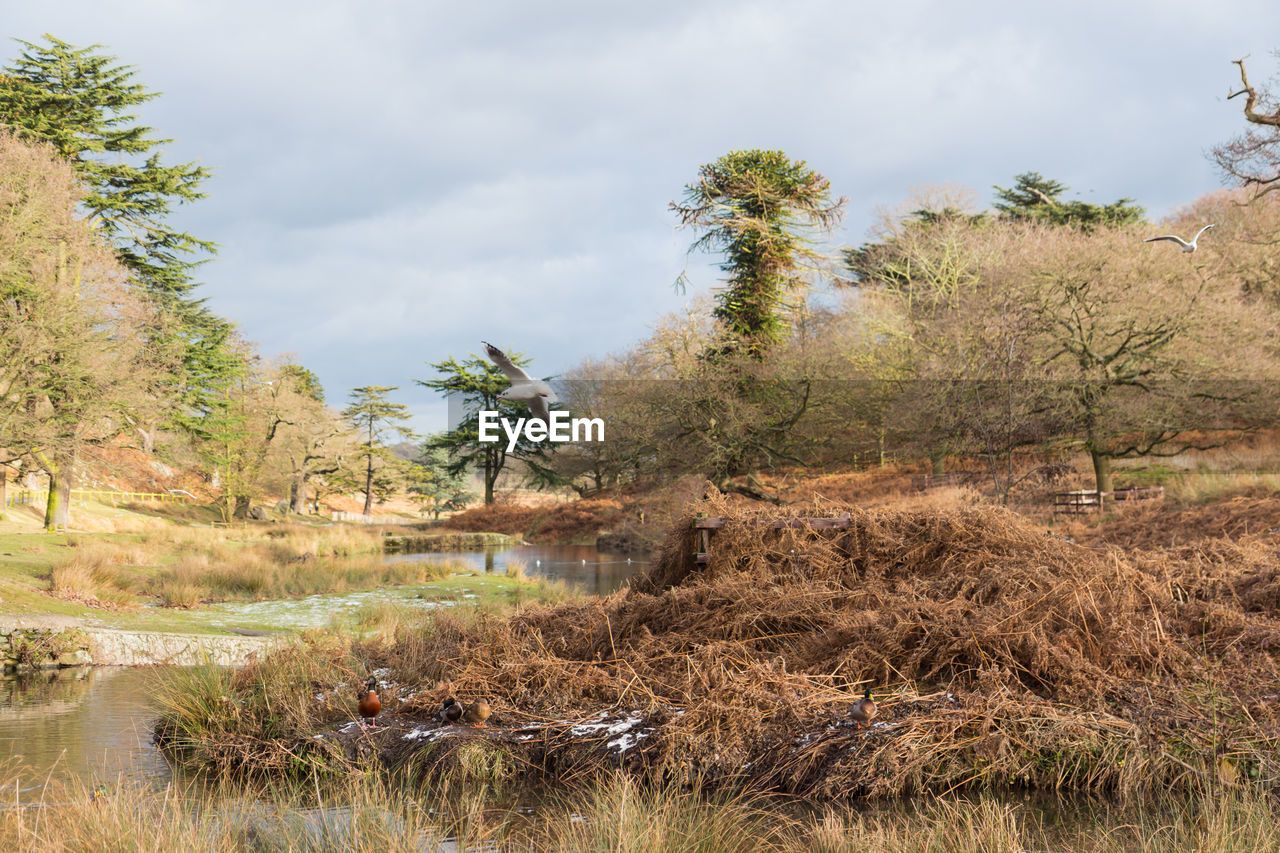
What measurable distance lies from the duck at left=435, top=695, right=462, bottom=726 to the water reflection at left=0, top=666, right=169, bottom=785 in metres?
2.26

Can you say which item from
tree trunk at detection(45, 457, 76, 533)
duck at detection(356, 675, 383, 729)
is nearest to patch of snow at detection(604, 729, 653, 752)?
duck at detection(356, 675, 383, 729)

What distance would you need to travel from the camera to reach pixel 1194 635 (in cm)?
845

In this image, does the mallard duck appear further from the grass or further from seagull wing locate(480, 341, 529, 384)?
seagull wing locate(480, 341, 529, 384)

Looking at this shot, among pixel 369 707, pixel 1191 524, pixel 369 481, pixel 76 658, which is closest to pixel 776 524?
pixel 369 707

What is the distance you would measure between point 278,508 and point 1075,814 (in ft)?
167

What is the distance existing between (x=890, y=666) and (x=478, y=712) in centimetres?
357

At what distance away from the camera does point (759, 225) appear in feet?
115

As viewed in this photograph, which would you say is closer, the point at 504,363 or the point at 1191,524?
the point at 504,363

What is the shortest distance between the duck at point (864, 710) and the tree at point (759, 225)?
28779mm

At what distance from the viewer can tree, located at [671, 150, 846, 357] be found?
3562 centimetres

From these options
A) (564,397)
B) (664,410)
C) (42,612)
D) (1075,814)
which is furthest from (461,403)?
(1075,814)

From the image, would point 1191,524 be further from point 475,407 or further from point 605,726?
point 475,407

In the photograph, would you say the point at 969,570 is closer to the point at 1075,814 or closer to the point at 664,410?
the point at 1075,814

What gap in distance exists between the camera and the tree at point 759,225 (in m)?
35.6
